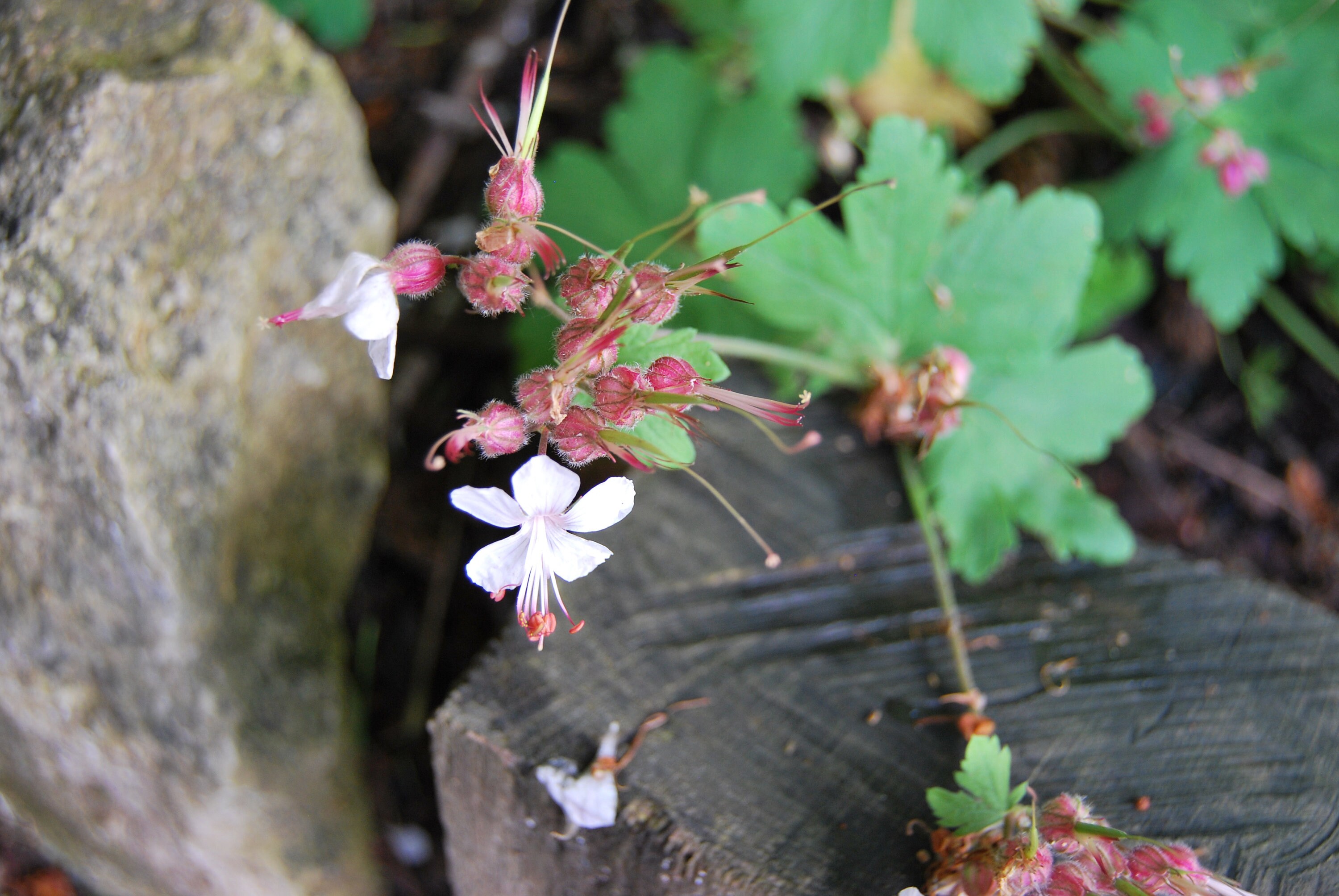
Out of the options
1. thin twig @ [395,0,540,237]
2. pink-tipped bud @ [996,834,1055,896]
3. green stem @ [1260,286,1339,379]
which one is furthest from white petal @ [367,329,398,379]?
green stem @ [1260,286,1339,379]

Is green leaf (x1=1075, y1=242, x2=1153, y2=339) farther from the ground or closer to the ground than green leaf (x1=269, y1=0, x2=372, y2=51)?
closer to the ground

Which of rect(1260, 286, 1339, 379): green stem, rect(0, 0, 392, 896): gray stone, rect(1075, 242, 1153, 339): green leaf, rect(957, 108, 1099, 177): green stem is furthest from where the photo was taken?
rect(957, 108, 1099, 177): green stem

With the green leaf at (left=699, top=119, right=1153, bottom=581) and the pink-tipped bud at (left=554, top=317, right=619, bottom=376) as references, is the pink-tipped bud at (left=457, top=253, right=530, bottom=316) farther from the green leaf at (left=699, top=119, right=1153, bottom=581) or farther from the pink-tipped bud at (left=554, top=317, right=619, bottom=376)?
the green leaf at (left=699, top=119, right=1153, bottom=581)

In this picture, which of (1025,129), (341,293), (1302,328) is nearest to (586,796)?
(341,293)

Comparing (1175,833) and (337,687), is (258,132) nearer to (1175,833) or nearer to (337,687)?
(337,687)

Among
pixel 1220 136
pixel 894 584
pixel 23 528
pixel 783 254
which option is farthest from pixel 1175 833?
pixel 23 528

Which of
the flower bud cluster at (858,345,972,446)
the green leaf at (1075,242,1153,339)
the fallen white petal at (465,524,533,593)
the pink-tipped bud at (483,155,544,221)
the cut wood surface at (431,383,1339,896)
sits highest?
the pink-tipped bud at (483,155,544,221)

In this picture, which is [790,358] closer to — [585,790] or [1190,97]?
[585,790]

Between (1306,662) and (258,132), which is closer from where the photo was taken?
(1306,662)
